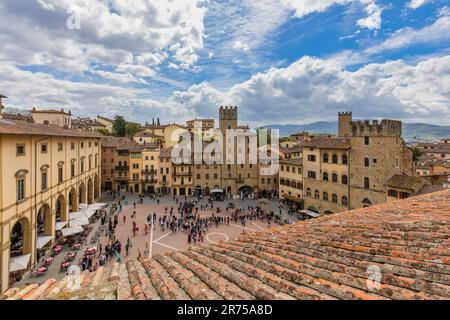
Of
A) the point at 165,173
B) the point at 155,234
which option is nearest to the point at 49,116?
the point at 165,173

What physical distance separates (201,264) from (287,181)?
44288 millimetres

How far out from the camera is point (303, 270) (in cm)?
504

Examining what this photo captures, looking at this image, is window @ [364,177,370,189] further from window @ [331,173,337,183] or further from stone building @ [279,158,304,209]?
stone building @ [279,158,304,209]

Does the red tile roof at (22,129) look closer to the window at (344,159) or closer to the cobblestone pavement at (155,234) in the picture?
the cobblestone pavement at (155,234)

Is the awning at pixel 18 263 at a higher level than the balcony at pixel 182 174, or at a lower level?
lower

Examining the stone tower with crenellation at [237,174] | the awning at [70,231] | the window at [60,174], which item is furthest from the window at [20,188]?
the stone tower with crenellation at [237,174]

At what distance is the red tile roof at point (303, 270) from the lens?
4.07 metres

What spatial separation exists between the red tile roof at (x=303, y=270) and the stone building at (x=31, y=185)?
53.6 feet

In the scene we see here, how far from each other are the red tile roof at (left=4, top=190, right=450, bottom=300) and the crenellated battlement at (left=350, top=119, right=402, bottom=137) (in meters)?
30.0

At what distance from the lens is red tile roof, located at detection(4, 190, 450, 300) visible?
4066mm

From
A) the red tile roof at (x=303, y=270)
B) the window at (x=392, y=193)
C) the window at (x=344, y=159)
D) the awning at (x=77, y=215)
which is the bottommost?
the awning at (x=77, y=215)

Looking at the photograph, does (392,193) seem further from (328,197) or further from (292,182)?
(292,182)

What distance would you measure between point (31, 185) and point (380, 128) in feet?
122
